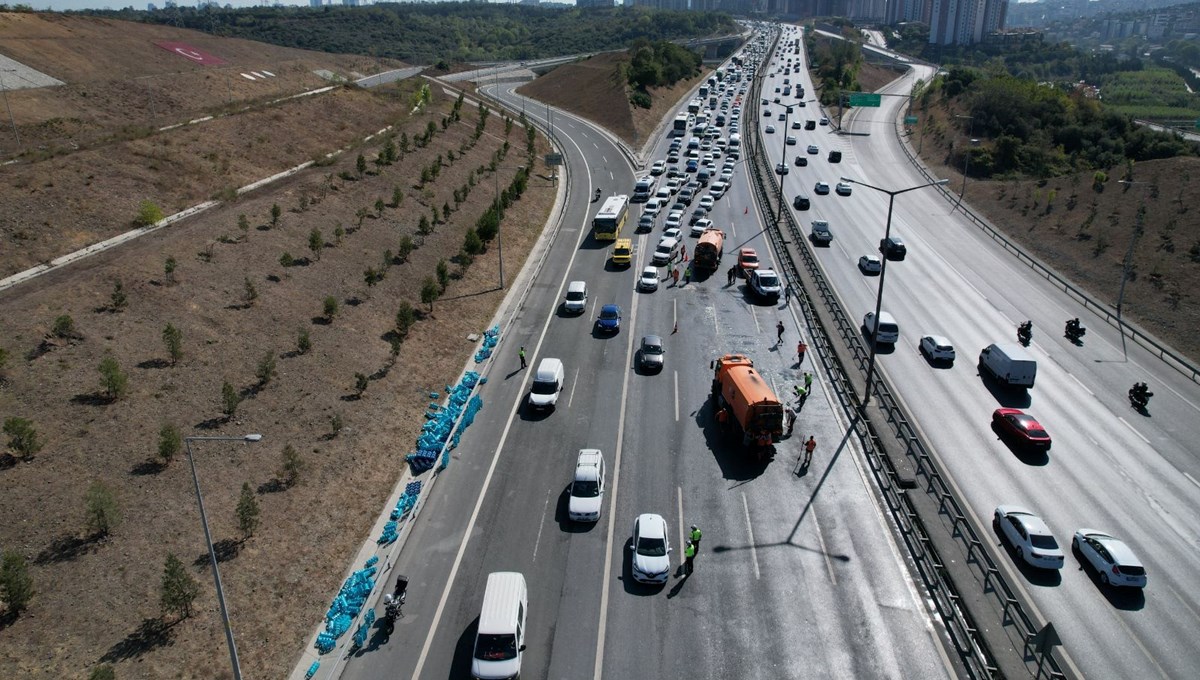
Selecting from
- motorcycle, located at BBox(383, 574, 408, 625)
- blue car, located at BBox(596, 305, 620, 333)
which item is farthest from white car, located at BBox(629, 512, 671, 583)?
blue car, located at BBox(596, 305, 620, 333)

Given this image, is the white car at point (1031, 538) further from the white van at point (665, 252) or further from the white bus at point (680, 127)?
the white bus at point (680, 127)

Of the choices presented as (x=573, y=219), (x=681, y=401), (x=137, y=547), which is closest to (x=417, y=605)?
(x=137, y=547)

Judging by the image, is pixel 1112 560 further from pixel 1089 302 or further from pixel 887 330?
pixel 1089 302

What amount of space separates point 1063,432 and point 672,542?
22.4 meters

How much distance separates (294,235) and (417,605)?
3393 cm

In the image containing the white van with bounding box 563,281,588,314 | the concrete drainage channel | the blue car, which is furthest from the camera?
the white van with bounding box 563,281,588,314

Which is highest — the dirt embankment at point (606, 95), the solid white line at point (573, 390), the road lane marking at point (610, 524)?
the dirt embankment at point (606, 95)

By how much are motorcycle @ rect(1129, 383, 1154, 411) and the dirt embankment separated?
254 feet

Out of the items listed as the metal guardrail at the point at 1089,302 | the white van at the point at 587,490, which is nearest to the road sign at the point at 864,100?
the metal guardrail at the point at 1089,302

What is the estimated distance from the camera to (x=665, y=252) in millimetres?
61219

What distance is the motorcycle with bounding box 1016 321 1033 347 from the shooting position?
46.2 meters

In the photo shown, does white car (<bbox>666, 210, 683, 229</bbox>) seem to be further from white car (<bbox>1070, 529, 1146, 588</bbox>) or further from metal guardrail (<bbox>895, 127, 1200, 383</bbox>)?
white car (<bbox>1070, 529, 1146, 588</bbox>)

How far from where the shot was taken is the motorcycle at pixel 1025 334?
152 ft

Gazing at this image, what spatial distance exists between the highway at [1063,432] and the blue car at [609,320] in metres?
16.7
